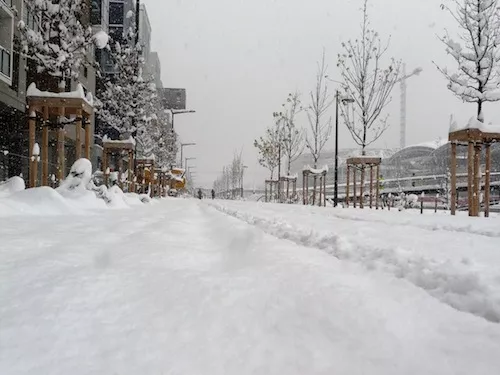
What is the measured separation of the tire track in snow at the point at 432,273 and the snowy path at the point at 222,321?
0.29ft

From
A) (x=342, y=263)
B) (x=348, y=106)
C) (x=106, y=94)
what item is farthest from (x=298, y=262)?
(x=106, y=94)

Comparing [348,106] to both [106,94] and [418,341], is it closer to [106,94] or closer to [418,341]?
[106,94]

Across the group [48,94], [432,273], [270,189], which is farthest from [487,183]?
[270,189]

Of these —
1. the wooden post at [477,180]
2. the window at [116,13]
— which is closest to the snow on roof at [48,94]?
the wooden post at [477,180]

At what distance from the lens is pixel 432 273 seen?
2604 mm

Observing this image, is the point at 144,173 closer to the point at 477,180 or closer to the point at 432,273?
the point at 477,180

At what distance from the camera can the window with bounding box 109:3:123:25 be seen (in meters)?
46.0

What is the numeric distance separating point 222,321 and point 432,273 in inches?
55.7

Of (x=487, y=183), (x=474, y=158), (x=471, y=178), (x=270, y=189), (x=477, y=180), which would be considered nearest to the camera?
(x=471, y=178)

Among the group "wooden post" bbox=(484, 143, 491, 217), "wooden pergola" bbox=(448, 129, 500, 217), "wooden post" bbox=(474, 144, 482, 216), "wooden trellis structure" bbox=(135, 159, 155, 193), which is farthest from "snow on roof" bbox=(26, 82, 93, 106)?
"wooden trellis structure" bbox=(135, 159, 155, 193)

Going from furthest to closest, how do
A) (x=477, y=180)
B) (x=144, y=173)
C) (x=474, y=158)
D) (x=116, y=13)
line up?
(x=116, y=13) → (x=144, y=173) → (x=474, y=158) → (x=477, y=180)

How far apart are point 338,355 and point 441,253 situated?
2165 mm

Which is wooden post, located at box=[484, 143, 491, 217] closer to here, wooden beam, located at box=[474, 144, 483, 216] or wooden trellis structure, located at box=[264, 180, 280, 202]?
wooden beam, located at box=[474, 144, 483, 216]

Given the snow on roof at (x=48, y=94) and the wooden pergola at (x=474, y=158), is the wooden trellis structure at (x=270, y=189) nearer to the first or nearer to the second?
the wooden pergola at (x=474, y=158)
